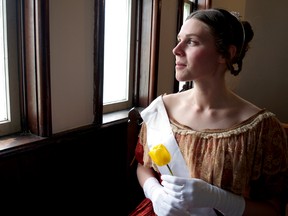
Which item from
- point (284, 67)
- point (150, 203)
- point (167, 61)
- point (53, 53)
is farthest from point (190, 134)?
point (284, 67)

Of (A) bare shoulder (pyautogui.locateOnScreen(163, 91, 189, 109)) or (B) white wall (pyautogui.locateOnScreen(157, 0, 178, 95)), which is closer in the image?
(A) bare shoulder (pyautogui.locateOnScreen(163, 91, 189, 109))

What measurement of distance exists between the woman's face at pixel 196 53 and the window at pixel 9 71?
1.90 ft

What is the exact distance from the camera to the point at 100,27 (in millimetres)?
1276

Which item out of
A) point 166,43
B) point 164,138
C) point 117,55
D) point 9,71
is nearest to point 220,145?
point 164,138

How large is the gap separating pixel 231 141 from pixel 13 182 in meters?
0.73

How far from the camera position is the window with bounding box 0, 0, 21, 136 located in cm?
102

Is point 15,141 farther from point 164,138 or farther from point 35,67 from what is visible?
point 164,138

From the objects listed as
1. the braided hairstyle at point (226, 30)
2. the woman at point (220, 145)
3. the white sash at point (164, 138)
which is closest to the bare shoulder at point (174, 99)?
the white sash at point (164, 138)

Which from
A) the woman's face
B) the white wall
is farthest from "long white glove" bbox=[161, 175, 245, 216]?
the white wall

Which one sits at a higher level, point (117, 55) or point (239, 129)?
point (117, 55)

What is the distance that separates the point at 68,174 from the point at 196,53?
0.69 metres

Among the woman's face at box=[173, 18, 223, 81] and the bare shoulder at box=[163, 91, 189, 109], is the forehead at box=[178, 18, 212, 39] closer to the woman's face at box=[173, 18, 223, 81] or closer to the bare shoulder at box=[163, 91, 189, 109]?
the woman's face at box=[173, 18, 223, 81]

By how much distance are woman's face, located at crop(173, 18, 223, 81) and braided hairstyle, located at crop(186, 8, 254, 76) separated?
0.02 m

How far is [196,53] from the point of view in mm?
929
